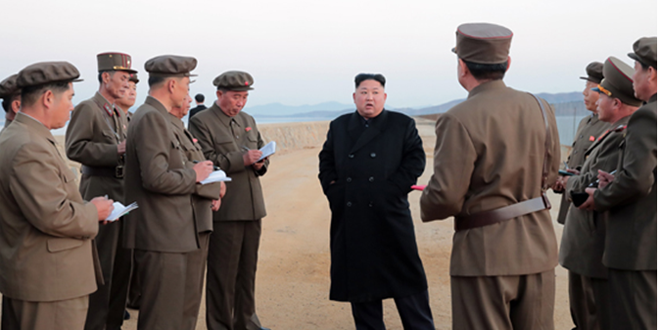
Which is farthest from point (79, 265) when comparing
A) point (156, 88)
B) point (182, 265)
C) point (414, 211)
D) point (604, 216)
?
point (414, 211)

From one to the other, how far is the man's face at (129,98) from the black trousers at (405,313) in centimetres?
258

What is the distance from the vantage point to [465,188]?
9.01 feet

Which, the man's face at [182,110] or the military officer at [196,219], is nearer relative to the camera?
the military officer at [196,219]

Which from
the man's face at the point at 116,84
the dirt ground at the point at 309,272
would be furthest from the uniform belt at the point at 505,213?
the man's face at the point at 116,84

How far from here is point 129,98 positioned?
4.88m

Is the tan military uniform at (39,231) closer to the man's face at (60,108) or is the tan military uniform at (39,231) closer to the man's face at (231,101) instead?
the man's face at (60,108)

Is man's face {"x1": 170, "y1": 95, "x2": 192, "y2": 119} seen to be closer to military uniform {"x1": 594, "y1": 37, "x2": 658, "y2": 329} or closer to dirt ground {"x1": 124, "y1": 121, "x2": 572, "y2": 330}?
dirt ground {"x1": 124, "y1": 121, "x2": 572, "y2": 330}

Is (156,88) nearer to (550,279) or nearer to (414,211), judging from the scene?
(550,279)

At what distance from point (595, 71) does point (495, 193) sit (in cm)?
315

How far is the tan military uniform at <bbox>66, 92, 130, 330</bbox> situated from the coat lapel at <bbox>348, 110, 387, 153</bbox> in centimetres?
176

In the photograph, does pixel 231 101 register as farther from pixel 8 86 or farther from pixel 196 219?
Result: pixel 8 86

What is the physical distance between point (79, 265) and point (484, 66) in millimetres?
2289

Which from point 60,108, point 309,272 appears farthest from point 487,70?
point 309,272

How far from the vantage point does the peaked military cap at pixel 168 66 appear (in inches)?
141
